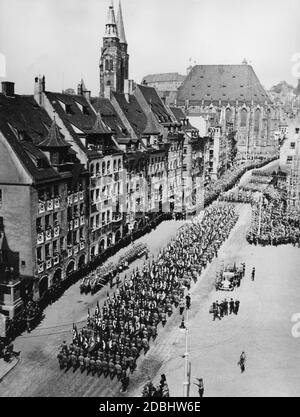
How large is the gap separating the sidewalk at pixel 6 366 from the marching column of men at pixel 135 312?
3.52 metres

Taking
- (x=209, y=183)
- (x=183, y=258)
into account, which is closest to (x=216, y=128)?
(x=209, y=183)

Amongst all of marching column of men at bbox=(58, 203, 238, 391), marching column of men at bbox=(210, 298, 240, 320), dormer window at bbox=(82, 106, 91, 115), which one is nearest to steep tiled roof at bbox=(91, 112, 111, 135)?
dormer window at bbox=(82, 106, 91, 115)

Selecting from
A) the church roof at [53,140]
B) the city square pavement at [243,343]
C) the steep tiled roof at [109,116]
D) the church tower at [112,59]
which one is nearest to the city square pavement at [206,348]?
the city square pavement at [243,343]

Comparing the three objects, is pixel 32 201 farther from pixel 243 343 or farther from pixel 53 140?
pixel 243 343

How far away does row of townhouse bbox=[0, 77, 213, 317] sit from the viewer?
144 ft

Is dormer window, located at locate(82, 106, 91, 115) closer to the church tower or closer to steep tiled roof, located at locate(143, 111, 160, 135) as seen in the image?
steep tiled roof, located at locate(143, 111, 160, 135)

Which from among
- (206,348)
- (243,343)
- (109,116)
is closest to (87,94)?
(109,116)

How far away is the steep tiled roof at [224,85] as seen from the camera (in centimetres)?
16938

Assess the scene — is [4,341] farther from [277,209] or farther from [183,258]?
[277,209]

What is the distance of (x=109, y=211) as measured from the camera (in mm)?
61531

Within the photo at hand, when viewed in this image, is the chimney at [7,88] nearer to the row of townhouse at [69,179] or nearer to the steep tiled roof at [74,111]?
the row of townhouse at [69,179]

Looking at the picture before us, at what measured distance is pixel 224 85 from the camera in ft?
559

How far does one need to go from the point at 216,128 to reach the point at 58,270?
258ft

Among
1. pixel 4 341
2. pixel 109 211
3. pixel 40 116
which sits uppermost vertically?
pixel 40 116
